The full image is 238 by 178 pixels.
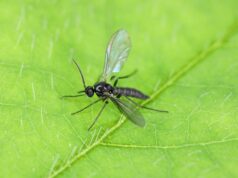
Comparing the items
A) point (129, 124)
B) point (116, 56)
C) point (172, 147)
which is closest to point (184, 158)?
point (172, 147)

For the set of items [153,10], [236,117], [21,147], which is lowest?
[21,147]

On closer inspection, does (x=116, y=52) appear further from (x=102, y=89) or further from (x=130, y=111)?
(x=130, y=111)

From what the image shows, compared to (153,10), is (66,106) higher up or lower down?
lower down

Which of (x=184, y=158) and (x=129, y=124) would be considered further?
(x=129, y=124)

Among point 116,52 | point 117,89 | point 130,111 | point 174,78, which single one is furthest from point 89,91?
point 174,78

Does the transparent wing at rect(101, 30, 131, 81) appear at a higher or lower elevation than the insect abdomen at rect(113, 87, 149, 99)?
higher

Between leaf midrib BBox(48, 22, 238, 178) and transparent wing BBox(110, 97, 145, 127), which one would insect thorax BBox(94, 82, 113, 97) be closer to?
transparent wing BBox(110, 97, 145, 127)

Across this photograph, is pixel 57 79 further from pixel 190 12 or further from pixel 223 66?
pixel 190 12

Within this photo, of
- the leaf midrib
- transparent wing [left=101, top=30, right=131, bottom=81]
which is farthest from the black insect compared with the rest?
the leaf midrib
